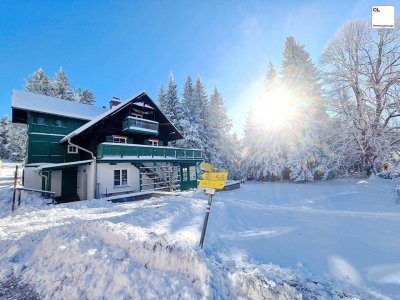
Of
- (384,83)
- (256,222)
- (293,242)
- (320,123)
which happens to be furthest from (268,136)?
(293,242)

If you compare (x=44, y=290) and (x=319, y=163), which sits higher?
(x=319, y=163)

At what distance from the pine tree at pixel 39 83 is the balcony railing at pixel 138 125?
23312mm

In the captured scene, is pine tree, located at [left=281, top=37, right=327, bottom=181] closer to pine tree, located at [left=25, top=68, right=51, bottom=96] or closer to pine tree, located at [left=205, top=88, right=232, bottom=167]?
pine tree, located at [left=205, top=88, right=232, bottom=167]

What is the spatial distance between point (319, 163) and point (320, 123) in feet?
13.6

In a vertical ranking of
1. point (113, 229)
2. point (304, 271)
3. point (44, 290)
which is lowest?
point (44, 290)

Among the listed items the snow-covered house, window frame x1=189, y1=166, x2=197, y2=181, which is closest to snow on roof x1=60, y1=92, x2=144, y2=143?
the snow-covered house

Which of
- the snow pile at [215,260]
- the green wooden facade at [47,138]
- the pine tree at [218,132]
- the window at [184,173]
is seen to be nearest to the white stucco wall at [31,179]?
the green wooden facade at [47,138]

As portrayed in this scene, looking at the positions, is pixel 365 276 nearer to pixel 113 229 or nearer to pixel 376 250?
pixel 376 250

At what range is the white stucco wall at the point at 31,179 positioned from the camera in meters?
17.5

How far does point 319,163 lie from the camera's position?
22219 millimetres

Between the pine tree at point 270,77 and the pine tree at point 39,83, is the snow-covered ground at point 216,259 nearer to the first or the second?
the pine tree at point 270,77

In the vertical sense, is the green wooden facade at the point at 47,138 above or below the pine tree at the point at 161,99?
below

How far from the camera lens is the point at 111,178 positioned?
55.8ft

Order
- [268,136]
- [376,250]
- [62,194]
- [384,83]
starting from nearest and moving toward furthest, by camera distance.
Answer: [376,250], [384,83], [62,194], [268,136]
